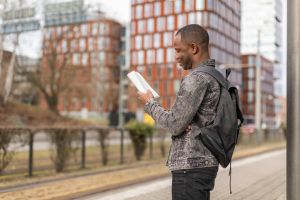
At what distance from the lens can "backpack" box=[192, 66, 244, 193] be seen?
279 cm

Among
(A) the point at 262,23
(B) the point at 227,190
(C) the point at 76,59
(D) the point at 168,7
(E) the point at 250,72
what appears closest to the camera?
(B) the point at 227,190

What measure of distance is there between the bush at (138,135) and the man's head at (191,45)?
13.9 metres

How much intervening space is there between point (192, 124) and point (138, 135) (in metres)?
14.2

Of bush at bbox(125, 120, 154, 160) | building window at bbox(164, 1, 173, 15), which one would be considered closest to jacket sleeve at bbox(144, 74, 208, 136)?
building window at bbox(164, 1, 173, 15)

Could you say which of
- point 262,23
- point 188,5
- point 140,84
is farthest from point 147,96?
point 262,23

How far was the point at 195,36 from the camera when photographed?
2.95 m

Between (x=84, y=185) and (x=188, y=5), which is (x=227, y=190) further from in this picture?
(x=188, y=5)

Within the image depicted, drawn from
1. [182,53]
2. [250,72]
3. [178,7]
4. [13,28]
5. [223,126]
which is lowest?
[223,126]

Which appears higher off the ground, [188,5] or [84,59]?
[84,59]

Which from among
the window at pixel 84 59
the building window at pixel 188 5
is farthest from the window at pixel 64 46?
the building window at pixel 188 5

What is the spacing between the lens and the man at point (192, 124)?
2826 mm

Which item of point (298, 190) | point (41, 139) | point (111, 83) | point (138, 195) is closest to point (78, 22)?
point (111, 83)

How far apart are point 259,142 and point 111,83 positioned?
39645 millimetres

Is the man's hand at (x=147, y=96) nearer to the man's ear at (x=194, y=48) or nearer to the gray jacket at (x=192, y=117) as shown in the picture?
the gray jacket at (x=192, y=117)
